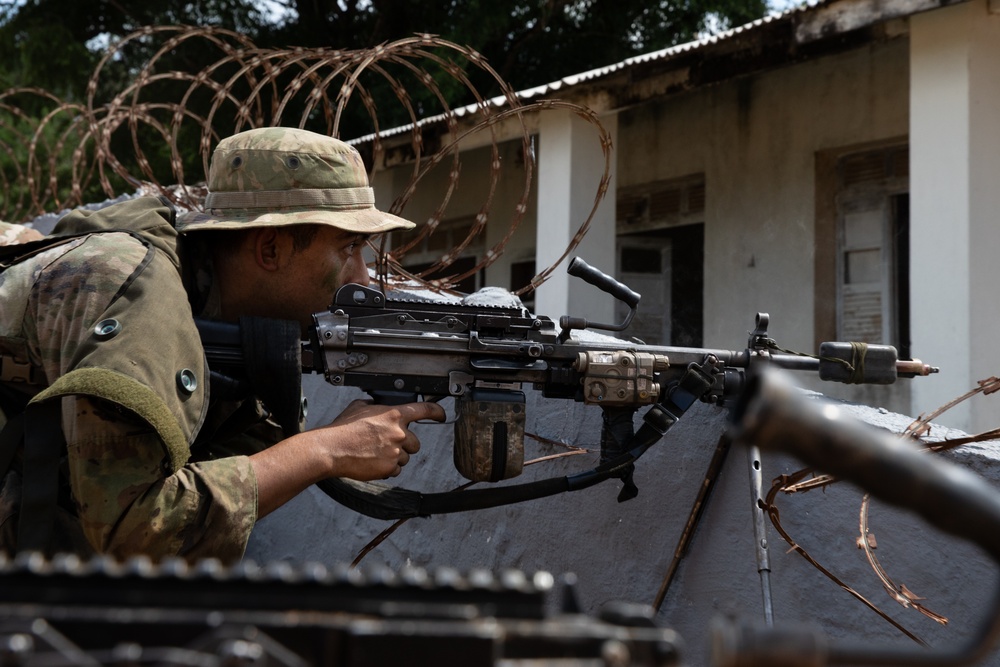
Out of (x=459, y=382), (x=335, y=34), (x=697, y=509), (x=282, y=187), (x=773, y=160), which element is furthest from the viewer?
(x=335, y=34)

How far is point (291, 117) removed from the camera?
1386cm

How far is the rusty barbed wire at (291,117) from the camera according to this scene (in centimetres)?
444

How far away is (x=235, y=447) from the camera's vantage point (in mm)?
3494

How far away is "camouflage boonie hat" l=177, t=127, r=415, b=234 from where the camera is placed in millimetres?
3096

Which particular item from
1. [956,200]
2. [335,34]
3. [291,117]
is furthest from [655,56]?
[335,34]

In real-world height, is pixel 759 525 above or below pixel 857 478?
below

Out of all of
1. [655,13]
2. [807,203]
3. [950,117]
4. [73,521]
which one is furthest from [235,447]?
[655,13]

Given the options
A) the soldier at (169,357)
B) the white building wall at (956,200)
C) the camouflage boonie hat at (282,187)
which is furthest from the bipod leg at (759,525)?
the white building wall at (956,200)

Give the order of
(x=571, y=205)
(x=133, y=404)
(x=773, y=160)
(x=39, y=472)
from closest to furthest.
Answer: (x=133, y=404), (x=39, y=472), (x=571, y=205), (x=773, y=160)

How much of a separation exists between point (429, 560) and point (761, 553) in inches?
58.0

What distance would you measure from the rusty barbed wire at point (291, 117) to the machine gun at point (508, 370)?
901mm

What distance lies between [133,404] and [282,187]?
965 millimetres

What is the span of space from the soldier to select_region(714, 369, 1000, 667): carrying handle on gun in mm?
1743

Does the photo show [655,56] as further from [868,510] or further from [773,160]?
[868,510]
